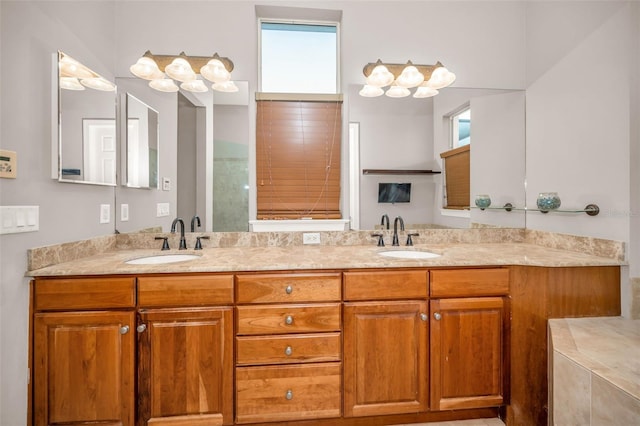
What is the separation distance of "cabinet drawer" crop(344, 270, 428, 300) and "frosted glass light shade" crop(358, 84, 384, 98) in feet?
4.31

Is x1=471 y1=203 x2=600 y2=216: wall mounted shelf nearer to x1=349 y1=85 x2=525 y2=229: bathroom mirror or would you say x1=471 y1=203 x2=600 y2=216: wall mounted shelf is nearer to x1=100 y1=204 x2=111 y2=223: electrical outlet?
x1=349 y1=85 x2=525 y2=229: bathroom mirror

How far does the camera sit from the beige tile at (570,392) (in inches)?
46.6

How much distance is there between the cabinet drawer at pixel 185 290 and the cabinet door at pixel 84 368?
0.41ft

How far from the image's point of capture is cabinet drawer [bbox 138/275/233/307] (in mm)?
1412

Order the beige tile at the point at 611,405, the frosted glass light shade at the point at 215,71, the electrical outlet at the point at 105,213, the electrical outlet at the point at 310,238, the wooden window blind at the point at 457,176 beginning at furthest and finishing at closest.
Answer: the wooden window blind at the point at 457,176 < the electrical outlet at the point at 310,238 < the frosted glass light shade at the point at 215,71 < the electrical outlet at the point at 105,213 < the beige tile at the point at 611,405

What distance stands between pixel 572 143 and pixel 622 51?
0.51 m

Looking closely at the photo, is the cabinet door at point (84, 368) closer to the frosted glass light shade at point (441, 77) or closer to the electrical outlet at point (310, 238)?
the electrical outlet at point (310, 238)

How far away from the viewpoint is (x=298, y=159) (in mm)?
2115

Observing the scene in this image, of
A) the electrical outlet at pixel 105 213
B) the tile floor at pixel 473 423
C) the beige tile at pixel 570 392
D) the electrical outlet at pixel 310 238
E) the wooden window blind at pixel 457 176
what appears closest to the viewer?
the beige tile at pixel 570 392

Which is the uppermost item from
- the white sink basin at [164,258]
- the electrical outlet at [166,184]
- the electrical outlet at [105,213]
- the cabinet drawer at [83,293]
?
the electrical outlet at [166,184]

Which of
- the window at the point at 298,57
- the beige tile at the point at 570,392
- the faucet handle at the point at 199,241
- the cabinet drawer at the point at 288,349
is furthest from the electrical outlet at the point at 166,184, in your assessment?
the beige tile at the point at 570,392

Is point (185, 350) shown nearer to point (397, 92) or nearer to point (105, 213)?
point (105, 213)

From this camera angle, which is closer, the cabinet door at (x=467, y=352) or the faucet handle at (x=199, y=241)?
the cabinet door at (x=467, y=352)

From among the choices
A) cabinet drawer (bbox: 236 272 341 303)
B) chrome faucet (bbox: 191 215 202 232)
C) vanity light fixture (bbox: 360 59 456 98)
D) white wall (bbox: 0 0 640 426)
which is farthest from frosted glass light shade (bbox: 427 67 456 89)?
chrome faucet (bbox: 191 215 202 232)
